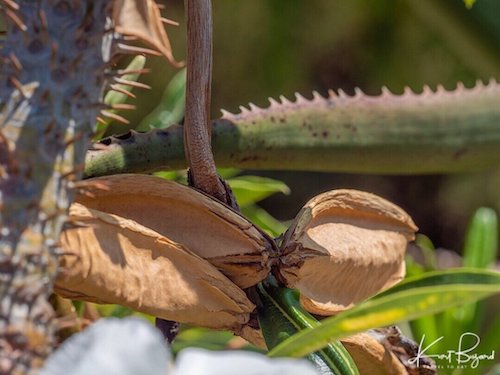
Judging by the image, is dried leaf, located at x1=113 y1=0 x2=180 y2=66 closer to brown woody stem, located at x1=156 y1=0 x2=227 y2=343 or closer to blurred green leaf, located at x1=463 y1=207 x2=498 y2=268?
brown woody stem, located at x1=156 y1=0 x2=227 y2=343

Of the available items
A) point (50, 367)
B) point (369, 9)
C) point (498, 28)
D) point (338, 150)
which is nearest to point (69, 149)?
point (50, 367)

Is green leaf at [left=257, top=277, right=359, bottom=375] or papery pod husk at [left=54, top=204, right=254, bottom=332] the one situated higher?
papery pod husk at [left=54, top=204, right=254, bottom=332]

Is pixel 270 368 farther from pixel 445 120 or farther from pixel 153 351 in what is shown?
pixel 445 120

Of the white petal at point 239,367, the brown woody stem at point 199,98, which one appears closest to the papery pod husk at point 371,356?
the brown woody stem at point 199,98

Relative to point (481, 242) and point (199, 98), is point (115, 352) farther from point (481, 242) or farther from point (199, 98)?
A: point (481, 242)

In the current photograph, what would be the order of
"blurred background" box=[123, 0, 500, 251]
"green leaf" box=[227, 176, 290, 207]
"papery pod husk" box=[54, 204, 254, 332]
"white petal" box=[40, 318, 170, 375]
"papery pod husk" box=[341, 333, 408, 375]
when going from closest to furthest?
"white petal" box=[40, 318, 170, 375]
"papery pod husk" box=[54, 204, 254, 332]
"papery pod husk" box=[341, 333, 408, 375]
"green leaf" box=[227, 176, 290, 207]
"blurred background" box=[123, 0, 500, 251]

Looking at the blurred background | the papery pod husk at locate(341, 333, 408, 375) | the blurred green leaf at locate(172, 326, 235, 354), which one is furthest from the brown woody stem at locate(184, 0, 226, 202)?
the blurred background

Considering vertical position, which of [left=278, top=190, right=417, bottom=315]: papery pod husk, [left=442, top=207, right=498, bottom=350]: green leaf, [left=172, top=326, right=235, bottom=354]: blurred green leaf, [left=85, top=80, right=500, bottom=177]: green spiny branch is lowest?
[left=172, top=326, right=235, bottom=354]: blurred green leaf
